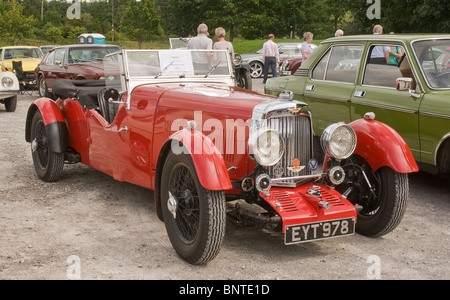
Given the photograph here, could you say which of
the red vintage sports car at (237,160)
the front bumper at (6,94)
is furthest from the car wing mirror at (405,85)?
the front bumper at (6,94)

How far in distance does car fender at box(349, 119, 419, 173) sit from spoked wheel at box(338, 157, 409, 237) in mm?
72

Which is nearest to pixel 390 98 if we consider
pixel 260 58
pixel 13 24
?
pixel 260 58

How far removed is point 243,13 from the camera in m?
54.9

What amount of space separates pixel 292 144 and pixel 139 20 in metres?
50.3

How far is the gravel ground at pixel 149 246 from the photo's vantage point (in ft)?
12.9

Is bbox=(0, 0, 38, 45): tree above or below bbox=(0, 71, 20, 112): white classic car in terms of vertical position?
above

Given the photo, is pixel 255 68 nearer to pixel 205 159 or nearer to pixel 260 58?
pixel 260 58

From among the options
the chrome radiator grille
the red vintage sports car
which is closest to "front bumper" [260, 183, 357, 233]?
the red vintage sports car

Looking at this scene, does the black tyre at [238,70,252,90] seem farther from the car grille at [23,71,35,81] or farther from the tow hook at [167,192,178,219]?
the tow hook at [167,192,178,219]

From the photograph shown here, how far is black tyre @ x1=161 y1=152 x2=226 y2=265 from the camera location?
383cm

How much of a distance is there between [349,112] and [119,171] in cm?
284

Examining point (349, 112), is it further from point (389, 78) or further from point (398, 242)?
point (398, 242)

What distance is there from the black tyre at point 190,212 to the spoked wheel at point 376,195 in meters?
1.26

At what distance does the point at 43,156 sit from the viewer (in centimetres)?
670
